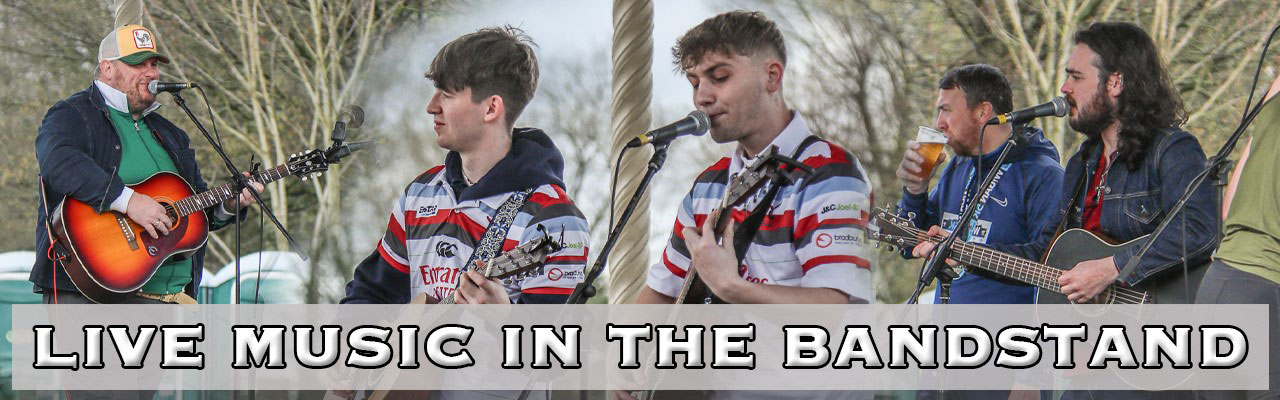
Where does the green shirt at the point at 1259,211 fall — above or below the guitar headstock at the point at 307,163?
below

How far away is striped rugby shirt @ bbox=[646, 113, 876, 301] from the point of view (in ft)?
7.00

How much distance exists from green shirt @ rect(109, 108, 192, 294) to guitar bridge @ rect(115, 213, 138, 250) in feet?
0.39

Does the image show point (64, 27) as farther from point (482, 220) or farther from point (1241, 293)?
point (1241, 293)

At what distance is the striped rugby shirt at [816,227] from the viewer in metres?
2.13

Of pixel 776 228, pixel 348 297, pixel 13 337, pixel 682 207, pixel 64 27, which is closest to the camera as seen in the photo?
pixel 776 228

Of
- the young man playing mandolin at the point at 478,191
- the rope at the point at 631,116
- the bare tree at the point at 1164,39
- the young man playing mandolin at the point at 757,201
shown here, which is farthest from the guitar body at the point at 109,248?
the bare tree at the point at 1164,39

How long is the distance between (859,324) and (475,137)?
99 cm

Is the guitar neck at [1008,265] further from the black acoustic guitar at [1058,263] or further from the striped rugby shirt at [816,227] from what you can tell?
the striped rugby shirt at [816,227]

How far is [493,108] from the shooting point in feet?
8.89

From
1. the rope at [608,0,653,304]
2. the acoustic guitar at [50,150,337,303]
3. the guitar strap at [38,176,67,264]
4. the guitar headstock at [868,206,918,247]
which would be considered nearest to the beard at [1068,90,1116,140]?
the guitar headstock at [868,206,918,247]

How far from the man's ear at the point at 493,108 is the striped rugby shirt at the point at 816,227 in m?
0.74

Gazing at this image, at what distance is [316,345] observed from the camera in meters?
3.05

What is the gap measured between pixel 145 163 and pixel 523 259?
2033 mm

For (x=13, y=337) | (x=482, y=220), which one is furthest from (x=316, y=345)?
(x=13, y=337)
